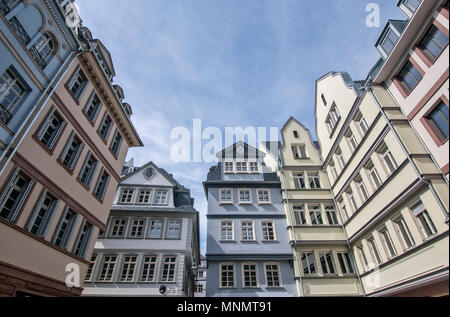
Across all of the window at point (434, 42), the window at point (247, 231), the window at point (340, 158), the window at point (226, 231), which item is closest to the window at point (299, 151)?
the window at point (340, 158)

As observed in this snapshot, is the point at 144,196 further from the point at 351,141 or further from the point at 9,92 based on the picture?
the point at 351,141

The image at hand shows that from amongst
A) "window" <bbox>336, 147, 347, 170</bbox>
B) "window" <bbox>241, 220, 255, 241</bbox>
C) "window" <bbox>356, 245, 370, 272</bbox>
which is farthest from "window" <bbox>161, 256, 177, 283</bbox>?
"window" <bbox>336, 147, 347, 170</bbox>

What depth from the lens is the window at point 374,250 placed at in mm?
13704

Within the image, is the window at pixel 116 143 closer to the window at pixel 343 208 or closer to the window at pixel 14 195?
the window at pixel 14 195

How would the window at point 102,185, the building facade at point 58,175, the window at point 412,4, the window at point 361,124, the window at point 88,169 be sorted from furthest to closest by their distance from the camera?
the window at point 102,185 → the window at point 361,124 → the window at point 88,169 → the window at point 412,4 → the building facade at point 58,175

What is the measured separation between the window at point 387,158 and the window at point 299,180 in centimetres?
760

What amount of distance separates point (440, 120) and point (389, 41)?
573 cm

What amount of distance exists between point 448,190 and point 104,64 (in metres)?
20.7

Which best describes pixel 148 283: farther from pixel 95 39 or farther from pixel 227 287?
pixel 95 39

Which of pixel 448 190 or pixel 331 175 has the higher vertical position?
pixel 331 175

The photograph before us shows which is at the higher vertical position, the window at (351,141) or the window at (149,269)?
the window at (351,141)

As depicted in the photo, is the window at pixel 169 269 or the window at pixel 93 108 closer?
the window at pixel 93 108

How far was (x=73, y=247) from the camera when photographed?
13.3 meters

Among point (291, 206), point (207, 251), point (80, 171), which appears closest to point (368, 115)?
point (291, 206)
